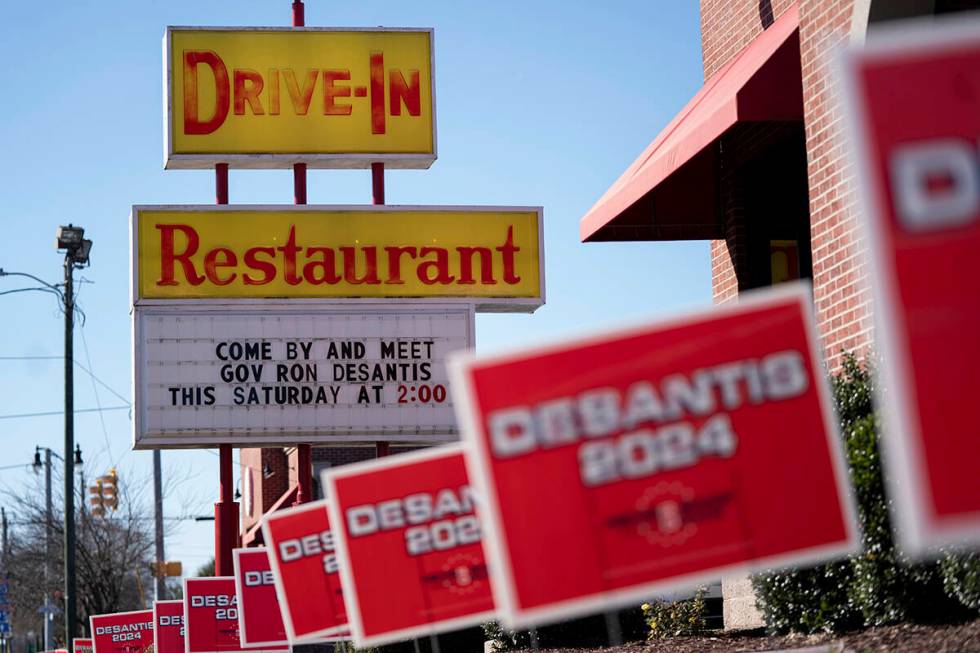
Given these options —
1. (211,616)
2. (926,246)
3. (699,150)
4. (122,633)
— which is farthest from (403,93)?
(926,246)

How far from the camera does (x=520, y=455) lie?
5.69 m

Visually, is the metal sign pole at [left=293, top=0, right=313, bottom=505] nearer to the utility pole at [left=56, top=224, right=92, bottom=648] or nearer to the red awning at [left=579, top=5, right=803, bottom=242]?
the red awning at [left=579, top=5, right=803, bottom=242]

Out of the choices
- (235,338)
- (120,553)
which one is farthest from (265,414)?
(120,553)

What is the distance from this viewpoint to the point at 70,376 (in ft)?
104

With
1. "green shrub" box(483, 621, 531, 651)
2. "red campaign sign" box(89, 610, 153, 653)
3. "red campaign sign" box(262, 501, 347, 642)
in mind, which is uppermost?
"red campaign sign" box(262, 501, 347, 642)

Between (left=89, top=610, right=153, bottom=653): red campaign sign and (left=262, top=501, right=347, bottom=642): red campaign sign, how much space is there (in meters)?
12.1

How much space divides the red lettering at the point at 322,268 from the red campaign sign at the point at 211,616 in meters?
3.85

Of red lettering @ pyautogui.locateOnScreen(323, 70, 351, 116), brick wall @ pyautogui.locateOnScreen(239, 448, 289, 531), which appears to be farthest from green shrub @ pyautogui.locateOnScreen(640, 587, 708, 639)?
brick wall @ pyautogui.locateOnScreen(239, 448, 289, 531)

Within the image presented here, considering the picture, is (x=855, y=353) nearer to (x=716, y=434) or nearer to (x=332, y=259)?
(x=716, y=434)

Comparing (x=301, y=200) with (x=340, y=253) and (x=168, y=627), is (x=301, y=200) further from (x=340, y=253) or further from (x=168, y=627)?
(x=168, y=627)

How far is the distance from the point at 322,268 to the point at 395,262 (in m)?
0.90

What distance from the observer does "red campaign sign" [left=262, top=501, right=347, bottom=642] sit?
10867 millimetres

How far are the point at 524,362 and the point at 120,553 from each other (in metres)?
47.5

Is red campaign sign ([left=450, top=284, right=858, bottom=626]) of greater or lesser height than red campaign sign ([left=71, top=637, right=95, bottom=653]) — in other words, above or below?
above
